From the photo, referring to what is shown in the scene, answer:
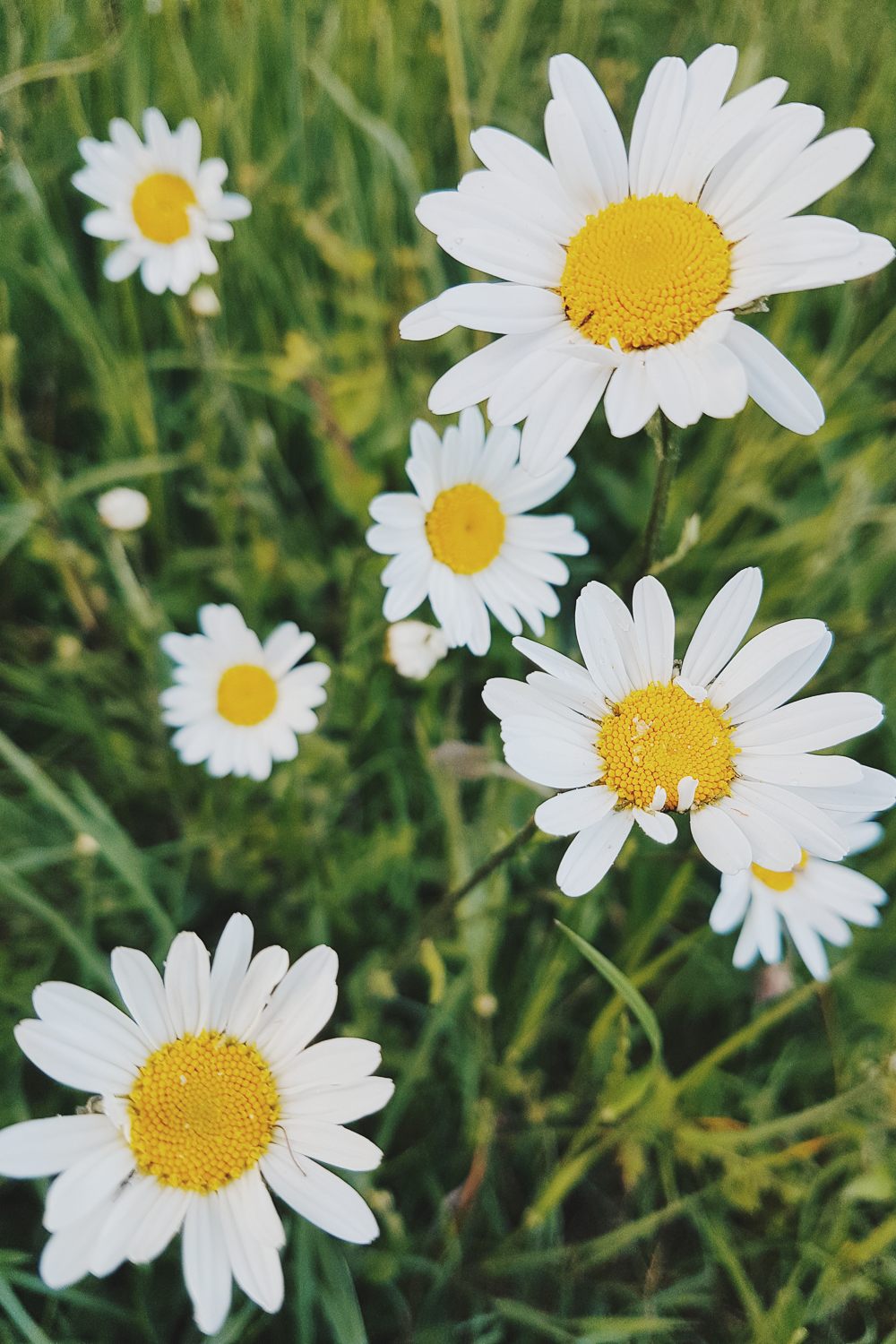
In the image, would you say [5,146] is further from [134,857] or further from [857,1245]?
[857,1245]

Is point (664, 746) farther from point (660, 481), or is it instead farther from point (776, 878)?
point (776, 878)

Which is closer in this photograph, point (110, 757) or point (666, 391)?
point (666, 391)

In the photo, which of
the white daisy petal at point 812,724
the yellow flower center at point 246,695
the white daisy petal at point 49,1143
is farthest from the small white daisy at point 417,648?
the white daisy petal at point 49,1143

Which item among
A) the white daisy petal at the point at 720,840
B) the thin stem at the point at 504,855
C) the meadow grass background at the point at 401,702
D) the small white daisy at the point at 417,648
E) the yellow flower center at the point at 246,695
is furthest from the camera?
the yellow flower center at the point at 246,695

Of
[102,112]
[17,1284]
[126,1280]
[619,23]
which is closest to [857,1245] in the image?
[126,1280]

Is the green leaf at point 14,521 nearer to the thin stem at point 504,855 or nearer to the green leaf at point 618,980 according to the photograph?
the thin stem at point 504,855

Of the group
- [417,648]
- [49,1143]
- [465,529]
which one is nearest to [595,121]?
[465,529]

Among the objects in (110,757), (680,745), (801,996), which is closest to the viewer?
(680,745)
